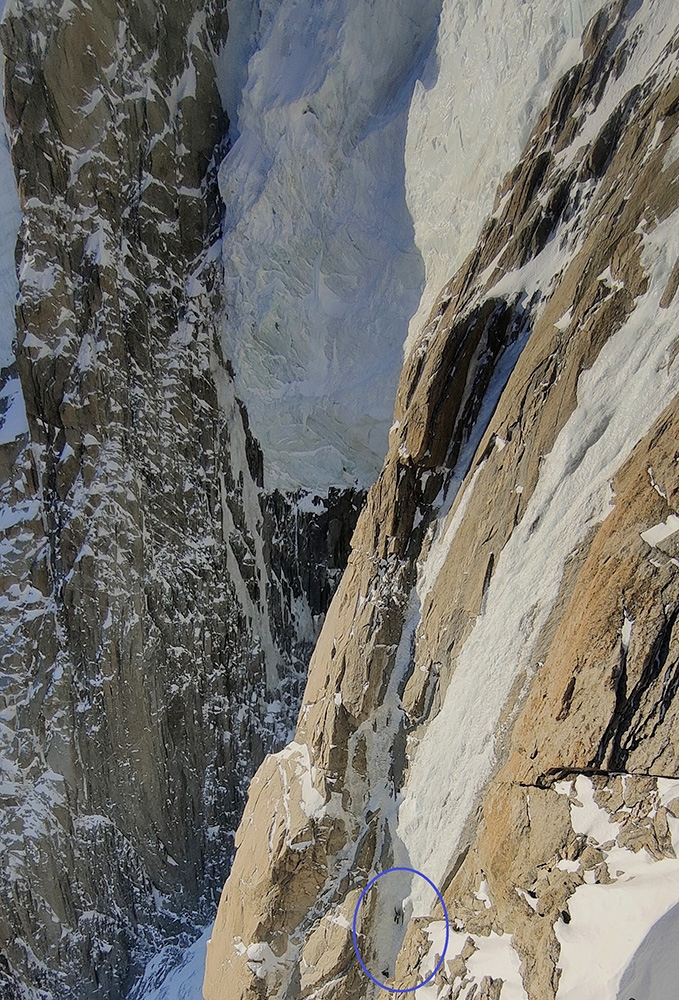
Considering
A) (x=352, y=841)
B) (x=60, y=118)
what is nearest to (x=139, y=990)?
(x=352, y=841)

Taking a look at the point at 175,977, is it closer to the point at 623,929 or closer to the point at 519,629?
the point at 519,629

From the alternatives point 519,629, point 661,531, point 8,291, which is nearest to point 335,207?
point 8,291

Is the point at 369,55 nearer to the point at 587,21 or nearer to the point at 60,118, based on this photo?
the point at 587,21

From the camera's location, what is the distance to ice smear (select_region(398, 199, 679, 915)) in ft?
19.4

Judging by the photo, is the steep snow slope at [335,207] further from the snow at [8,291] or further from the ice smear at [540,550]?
the ice smear at [540,550]

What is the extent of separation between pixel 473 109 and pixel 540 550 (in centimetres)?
713

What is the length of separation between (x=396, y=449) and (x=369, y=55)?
26.3ft

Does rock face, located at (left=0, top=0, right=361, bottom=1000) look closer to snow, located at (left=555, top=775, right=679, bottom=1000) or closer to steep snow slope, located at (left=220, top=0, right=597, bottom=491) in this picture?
steep snow slope, located at (left=220, top=0, right=597, bottom=491)

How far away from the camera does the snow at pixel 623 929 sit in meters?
3.72

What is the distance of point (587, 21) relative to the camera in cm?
755

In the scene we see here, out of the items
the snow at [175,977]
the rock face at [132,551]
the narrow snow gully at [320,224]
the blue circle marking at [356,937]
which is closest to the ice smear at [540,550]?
the blue circle marking at [356,937]

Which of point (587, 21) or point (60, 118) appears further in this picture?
point (60, 118)

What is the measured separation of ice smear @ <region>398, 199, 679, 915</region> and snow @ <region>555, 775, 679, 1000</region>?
211cm

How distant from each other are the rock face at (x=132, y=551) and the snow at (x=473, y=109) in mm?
4632
